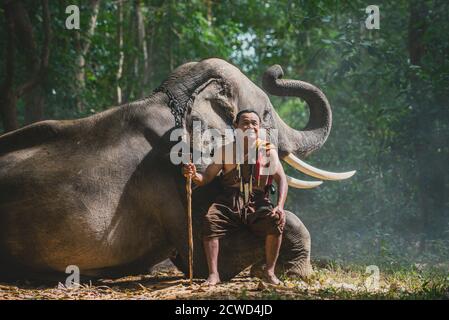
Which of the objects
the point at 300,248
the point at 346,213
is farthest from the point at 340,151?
the point at 300,248

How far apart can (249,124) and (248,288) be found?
134 centimetres

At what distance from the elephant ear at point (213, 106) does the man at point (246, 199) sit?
83 cm

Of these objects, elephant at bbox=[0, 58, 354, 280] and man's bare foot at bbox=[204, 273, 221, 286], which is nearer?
man's bare foot at bbox=[204, 273, 221, 286]

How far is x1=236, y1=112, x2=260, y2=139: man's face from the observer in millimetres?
6598

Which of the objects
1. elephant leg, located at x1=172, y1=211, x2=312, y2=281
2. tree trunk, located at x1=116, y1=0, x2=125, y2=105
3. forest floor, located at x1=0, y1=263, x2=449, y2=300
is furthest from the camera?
tree trunk, located at x1=116, y1=0, x2=125, y2=105

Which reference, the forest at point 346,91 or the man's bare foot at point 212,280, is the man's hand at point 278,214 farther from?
the forest at point 346,91

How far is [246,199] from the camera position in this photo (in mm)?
6652

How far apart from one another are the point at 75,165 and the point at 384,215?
23.6 feet

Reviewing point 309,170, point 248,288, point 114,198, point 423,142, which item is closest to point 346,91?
point 423,142

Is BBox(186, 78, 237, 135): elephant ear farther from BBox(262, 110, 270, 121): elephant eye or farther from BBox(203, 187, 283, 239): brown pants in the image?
BBox(203, 187, 283, 239): brown pants

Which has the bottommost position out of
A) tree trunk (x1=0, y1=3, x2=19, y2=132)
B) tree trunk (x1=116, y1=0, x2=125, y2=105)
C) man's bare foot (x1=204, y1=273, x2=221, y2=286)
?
man's bare foot (x1=204, y1=273, x2=221, y2=286)

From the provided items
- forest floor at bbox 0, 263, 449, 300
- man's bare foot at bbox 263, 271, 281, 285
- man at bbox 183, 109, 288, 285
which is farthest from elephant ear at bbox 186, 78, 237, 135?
man's bare foot at bbox 263, 271, 281, 285

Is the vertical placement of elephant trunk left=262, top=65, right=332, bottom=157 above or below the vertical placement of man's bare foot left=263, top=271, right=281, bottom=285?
above

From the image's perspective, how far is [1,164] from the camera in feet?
24.4
